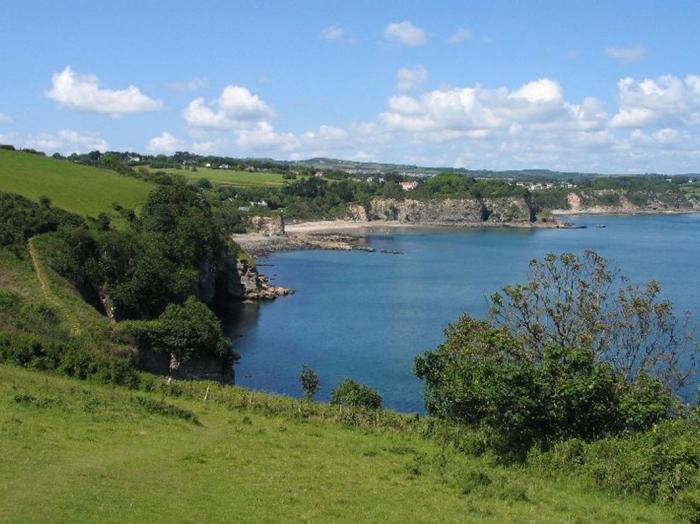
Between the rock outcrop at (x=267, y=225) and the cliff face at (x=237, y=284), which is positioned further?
the rock outcrop at (x=267, y=225)

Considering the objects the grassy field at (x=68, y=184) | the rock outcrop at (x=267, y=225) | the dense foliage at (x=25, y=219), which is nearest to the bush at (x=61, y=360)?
the dense foliage at (x=25, y=219)

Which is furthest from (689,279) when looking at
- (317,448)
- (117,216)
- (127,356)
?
(317,448)

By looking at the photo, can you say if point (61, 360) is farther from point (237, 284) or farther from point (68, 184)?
point (68, 184)

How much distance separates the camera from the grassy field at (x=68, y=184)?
8788 centimetres

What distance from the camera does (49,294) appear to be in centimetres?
5069

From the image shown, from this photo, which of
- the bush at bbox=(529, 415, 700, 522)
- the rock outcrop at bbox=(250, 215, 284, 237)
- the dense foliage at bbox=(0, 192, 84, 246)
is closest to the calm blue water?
the dense foliage at bbox=(0, 192, 84, 246)

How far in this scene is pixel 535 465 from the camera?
2391 cm

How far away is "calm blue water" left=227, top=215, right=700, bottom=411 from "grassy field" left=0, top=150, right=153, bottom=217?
22.4 m

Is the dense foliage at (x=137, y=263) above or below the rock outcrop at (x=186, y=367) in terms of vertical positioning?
above

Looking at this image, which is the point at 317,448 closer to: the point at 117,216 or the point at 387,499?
the point at 387,499

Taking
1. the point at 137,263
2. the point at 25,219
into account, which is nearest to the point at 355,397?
the point at 137,263

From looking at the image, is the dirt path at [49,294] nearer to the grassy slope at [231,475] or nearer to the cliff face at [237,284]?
the grassy slope at [231,475]

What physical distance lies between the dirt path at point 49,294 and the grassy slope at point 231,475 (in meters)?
16.3

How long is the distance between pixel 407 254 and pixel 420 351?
86.1 meters
